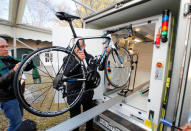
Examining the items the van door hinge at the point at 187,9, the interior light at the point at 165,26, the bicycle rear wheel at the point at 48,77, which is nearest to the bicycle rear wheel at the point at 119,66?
the interior light at the point at 165,26

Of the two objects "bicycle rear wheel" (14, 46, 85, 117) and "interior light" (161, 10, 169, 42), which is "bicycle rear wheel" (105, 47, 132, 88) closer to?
"interior light" (161, 10, 169, 42)

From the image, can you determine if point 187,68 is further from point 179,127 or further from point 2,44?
point 2,44

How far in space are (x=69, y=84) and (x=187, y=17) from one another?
1519 millimetres

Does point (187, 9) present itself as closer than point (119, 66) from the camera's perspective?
Yes

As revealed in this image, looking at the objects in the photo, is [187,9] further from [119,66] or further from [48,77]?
[48,77]

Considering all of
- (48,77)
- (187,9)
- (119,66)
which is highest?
(187,9)

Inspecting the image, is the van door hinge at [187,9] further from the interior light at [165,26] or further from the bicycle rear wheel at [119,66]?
the bicycle rear wheel at [119,66]

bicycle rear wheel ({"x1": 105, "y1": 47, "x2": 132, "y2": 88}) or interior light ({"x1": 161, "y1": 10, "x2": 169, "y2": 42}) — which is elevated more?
interior light ({"x1": 161, "y1": 10, "x2": 169, "y2": 42})

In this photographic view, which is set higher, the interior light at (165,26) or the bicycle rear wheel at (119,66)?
the interior light at (165,26)

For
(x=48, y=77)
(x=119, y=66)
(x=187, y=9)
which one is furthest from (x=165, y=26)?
(x=48, y=77)

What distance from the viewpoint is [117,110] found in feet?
5.08

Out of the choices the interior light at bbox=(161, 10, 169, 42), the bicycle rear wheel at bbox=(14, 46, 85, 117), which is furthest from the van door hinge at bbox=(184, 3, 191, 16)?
the bicycle rear wheel at bbox=(14, 46, 85, 117)

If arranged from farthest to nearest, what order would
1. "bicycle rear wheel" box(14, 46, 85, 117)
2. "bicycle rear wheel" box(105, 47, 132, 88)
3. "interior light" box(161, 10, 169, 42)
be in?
1. "bicycle rear wheel" box(105, 47, 132, 88)
2. "interior light" box(161, 10, 169, 42)
3. "bicycle rear wheel" box(14, 46, 85, 117)

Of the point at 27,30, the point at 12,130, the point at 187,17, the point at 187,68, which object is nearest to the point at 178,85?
the point at 187,68
